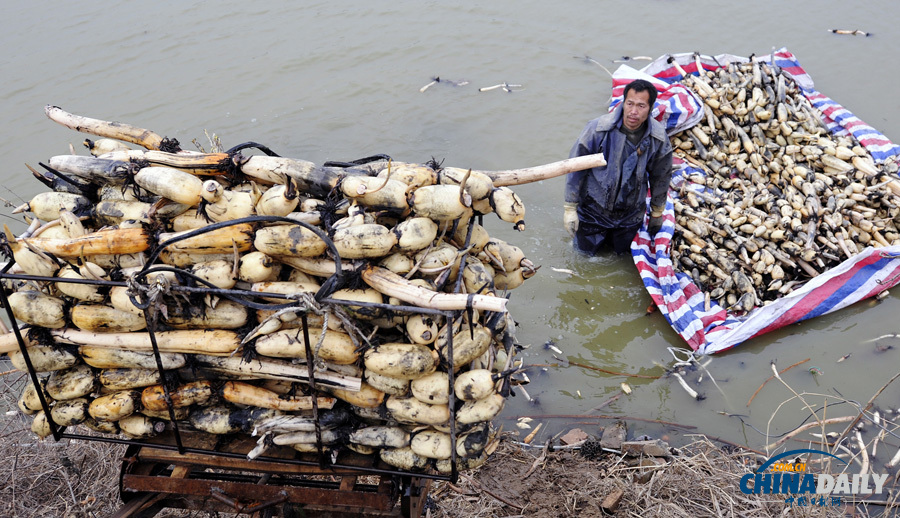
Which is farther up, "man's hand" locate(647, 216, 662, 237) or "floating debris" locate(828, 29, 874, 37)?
"floating debris" locate(828, 29, 874, 37)

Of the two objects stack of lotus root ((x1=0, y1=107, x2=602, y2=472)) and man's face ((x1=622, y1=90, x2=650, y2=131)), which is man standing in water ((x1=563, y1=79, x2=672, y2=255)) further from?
stack of lotus root ((x1=0, y1=107, x2=602, y2=472))

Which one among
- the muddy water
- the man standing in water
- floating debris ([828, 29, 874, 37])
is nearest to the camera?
the muddy water

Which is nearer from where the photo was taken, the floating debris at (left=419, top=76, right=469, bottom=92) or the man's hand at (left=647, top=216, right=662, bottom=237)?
the man's hand at (left=647, top=216, right=662, bottom=237)

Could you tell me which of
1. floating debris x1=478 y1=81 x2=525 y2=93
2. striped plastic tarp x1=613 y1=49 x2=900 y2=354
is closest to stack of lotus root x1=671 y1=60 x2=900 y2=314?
striped plastic tarp x1=613 y1=49 x2=900 y2=354

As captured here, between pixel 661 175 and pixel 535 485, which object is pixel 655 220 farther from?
pixel 535 485

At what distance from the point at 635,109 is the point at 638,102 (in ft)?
0.21

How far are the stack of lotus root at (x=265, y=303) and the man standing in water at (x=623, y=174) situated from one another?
2785 mm

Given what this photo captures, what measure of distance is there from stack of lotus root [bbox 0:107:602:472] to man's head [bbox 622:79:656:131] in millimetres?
2691

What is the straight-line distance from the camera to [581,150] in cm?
523

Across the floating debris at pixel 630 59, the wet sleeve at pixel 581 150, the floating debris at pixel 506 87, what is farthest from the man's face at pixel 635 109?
the floating debris at pixel 630 59

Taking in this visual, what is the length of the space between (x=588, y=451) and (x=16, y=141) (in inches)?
309

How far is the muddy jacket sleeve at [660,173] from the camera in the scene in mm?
5176

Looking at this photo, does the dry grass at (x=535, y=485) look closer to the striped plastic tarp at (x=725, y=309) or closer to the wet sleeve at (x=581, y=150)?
the striped plastic tarp at (x=725, y=309)

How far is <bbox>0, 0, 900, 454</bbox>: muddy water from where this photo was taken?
189 inches
